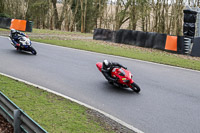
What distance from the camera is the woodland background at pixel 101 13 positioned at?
3541 centimetres

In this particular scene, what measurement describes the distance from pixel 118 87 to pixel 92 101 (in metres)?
2.03

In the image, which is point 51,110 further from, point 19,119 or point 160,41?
point 160,41

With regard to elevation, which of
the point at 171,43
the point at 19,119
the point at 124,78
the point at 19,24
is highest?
the point at 19,24

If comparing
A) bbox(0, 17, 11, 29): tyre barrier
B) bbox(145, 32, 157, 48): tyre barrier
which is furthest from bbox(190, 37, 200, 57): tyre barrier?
bbox(0, 17, 11, 29): tyre barrier

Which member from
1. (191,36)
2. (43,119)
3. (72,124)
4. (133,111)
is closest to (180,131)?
(133,111)

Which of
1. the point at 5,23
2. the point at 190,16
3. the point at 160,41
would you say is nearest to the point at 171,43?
the point at 160,41

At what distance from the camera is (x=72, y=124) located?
6.13 metres

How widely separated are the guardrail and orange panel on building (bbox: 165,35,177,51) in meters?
16.6

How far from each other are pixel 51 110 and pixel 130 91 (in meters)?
3.48

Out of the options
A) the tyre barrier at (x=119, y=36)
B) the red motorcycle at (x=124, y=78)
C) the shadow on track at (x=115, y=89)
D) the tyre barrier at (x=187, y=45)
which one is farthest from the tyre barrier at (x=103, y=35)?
the red motorcycle at (x=124, y=78)

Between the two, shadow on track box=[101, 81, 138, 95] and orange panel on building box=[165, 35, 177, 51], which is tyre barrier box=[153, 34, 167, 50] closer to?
orange panel on building box=[165, 35, 177, 51]

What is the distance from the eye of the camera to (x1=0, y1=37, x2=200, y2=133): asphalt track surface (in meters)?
6.96

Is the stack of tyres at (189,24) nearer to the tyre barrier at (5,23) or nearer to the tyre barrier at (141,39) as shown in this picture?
the tyre barrier at (141,39)

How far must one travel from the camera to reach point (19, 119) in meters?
5.18
